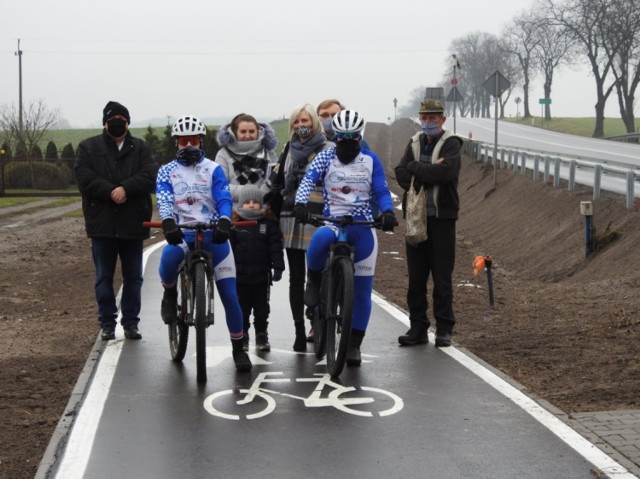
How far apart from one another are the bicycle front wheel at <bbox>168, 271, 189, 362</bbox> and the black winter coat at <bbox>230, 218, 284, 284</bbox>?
2.06 ft

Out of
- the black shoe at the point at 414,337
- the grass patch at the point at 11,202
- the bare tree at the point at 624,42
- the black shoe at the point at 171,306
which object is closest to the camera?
the black shoe at the point at 171,306

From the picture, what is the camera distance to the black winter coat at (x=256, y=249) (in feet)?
30.0

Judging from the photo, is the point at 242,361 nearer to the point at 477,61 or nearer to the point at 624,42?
the point at 624,42

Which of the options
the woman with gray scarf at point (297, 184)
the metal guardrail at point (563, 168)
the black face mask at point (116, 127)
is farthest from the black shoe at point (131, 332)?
the metal guardrail at point (563, 168)

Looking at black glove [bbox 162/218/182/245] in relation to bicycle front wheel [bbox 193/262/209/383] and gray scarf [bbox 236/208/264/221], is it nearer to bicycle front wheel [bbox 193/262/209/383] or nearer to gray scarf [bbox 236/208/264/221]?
bicycle front wheel [bbox 193/262/209/383]

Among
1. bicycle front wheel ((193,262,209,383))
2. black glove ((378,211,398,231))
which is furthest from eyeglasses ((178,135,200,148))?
black glove ((378,211,398,231))

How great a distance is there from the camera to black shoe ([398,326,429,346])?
970cm

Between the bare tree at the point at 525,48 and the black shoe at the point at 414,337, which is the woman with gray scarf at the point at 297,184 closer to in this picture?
the black shoe at the point at 414,337

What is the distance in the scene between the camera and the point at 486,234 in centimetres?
2477

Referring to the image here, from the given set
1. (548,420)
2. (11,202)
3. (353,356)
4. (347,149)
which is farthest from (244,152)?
(11,202)

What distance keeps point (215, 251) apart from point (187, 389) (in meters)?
1.10

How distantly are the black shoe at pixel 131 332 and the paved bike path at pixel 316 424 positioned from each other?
0.84 meters

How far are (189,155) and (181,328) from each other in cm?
137

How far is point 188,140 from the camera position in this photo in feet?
27.6
